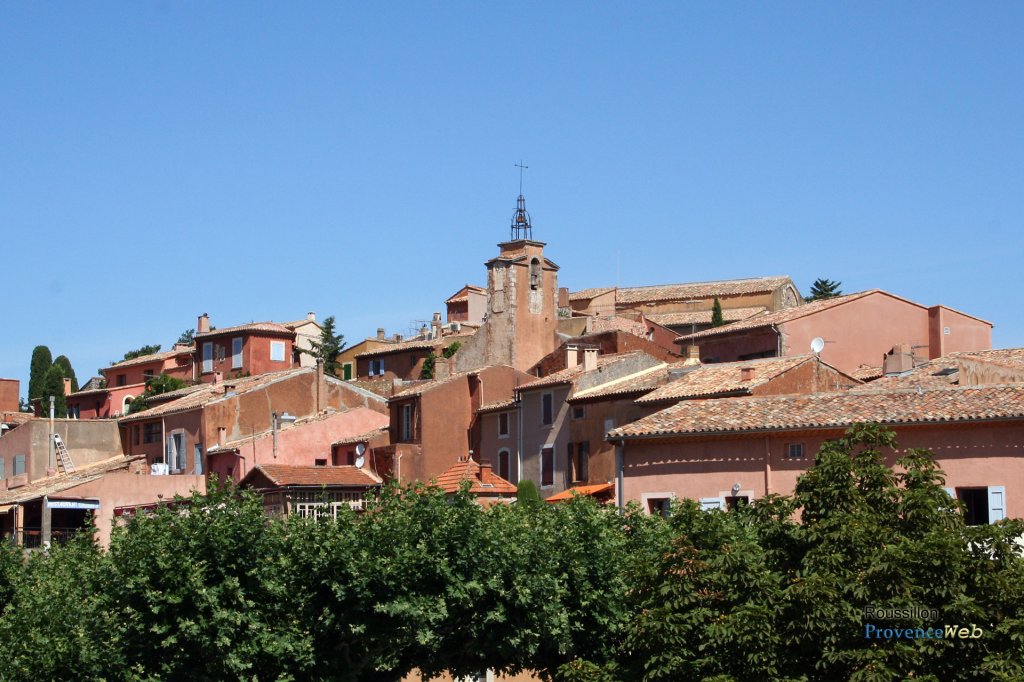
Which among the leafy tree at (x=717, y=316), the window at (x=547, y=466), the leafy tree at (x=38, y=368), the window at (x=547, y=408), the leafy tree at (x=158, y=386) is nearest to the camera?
the window at (x=547, y=466)

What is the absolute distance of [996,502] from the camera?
34094 mm

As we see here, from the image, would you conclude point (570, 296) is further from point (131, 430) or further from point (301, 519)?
point (301, 519)

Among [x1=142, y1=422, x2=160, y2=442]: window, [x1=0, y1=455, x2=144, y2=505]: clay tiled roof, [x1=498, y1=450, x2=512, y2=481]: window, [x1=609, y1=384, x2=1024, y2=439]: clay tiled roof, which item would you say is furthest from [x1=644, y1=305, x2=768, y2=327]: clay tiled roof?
[x1=609, y1=384, x2=1024, y2=439]: clay tiled roof

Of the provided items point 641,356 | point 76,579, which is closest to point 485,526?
point 76,579

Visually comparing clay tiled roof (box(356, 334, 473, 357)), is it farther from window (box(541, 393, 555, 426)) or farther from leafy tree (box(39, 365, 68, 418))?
leafy tree (box(39, 365, 68, 418))

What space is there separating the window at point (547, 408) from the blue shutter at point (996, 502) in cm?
2106

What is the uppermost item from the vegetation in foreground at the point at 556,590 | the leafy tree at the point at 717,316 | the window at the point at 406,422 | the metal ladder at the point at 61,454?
the leafy tree at the point at 717,316

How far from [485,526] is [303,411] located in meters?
33.9

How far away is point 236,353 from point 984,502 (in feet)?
177

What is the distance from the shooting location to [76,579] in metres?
36.1

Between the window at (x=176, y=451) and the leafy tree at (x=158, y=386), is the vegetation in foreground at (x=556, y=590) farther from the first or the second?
the leafy tree at (x=158, y=386)

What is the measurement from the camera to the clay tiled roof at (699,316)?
81.6m

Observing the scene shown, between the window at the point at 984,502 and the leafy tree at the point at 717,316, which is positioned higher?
the leafy tree at the point at 717,316

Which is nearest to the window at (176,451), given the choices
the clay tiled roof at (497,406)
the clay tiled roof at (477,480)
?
the clay tiled roof at (497,406)
